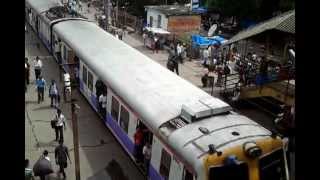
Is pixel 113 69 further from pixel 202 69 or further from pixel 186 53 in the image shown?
pixel 186 53

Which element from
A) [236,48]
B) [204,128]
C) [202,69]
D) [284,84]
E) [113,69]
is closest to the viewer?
[204,128]

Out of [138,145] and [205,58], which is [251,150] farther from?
[205,58]

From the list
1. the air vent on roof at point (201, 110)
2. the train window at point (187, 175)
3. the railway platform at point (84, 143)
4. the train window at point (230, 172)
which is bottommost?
the railway platform at point (84, 143)

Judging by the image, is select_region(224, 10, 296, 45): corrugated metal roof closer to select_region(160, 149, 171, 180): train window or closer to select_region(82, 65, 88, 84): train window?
select_region(82, 65, 88, 84): train window

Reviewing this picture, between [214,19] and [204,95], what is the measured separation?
29.3 metres

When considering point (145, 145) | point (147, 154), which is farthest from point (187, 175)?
point (145, 145)

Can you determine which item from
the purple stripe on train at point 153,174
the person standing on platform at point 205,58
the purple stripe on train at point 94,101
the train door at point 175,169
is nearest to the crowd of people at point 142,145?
the purple stripe on train at point 153,174

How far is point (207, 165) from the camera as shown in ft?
26.5

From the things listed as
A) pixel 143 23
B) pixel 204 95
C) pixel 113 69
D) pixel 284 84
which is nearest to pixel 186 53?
pixel 143 23

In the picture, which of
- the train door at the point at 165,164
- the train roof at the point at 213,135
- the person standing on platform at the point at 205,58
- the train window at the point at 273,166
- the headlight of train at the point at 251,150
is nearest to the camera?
the headlight of train at the point at 251,150

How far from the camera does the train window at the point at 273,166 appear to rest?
873 centimetres

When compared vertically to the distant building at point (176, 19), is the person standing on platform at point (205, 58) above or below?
below

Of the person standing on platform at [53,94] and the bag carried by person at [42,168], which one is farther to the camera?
the person standing on platform at [53,94]

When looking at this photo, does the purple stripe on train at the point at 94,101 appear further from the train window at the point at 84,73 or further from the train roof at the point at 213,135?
the train roof at the point at 213,135
